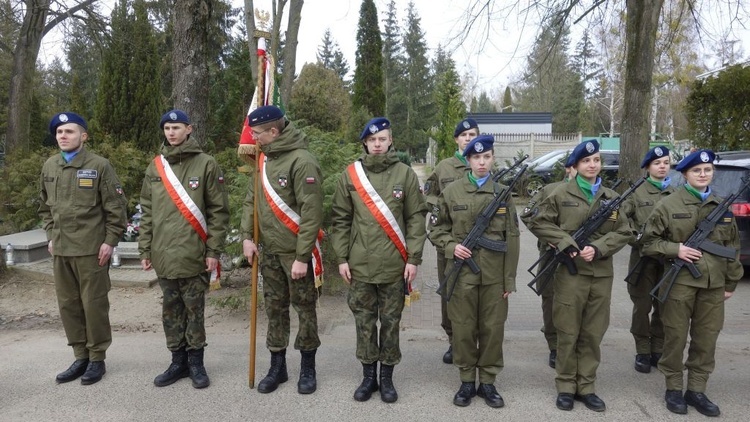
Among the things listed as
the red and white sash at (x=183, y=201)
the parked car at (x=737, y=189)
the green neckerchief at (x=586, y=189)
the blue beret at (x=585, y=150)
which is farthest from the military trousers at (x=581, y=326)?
the parked car at (x=737, y=189)

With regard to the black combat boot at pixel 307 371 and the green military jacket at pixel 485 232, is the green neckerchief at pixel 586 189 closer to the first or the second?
the green military jacket at pixel 485 232

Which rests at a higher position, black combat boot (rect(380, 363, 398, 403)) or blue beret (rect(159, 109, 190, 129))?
blue beret (rect(159, 109, 190, 129))

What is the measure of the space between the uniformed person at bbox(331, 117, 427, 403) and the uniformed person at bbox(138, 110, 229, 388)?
102 centimetres

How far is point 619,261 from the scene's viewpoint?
9172mm

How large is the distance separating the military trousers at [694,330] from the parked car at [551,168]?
12858 mm

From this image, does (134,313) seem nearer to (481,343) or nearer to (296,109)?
(481,343)

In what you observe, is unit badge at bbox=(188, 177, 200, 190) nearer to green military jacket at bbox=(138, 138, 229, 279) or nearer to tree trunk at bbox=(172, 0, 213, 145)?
green military jacket at bbox=(138, 138, 229, 279)

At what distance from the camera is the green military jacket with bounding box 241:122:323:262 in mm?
3930

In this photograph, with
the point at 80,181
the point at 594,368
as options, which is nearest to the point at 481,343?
the point at 594,368

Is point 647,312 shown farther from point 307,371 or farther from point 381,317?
point 307,371

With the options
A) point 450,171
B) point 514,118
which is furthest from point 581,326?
point 514,118

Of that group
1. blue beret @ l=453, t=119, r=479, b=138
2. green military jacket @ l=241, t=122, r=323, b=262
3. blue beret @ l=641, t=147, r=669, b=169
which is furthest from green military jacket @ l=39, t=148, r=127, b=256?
blue beret @ l=641, t=147, r=669, b=169

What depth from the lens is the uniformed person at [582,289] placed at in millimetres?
Answer: 3881

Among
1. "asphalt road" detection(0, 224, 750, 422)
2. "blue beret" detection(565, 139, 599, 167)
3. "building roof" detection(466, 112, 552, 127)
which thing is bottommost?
"asphalt road" detection(0, 224, 750, 422)
